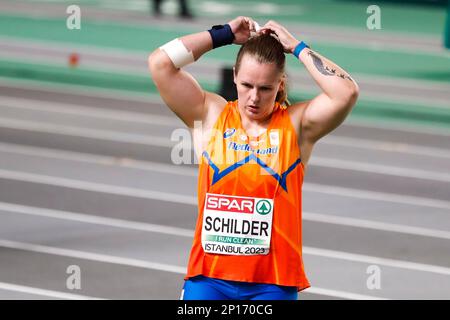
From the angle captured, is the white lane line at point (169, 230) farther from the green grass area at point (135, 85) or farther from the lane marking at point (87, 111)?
the green grass area at point (135, 85)

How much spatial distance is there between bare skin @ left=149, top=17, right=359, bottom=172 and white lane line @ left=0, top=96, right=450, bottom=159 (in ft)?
29.9

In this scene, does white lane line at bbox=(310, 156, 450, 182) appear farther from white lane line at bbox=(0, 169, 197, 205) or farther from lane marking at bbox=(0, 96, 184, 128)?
lane marking at bbox=(0, 96, 184, 128)

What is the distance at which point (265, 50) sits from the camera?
524 centimetres

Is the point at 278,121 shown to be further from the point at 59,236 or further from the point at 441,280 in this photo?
the point at 59,236

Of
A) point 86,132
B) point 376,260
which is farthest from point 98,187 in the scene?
point 376,260

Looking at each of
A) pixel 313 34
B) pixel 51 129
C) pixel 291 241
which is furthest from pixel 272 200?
pixel 313 34

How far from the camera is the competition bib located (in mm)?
5324

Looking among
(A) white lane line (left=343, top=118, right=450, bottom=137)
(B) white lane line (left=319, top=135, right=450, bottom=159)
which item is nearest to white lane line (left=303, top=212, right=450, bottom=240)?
(B) white lane line (left=319, top=135, right=450, bottom=159)

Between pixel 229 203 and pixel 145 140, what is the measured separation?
9.41 metres

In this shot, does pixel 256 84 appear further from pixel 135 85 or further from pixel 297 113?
pixel 135 85

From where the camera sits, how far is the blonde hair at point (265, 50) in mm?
5236

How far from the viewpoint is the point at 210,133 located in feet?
17.8

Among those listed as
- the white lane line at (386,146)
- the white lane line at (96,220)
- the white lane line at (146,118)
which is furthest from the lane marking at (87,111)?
the white lane line at (96,220)

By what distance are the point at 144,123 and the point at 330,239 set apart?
616 centimetres
